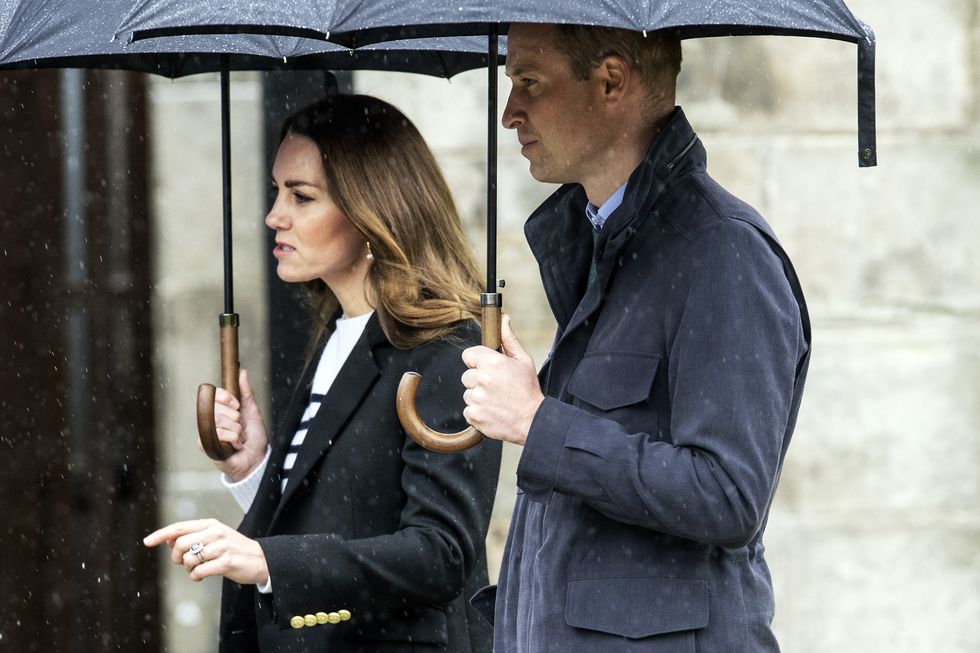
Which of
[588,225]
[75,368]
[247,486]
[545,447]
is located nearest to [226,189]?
[247,486]

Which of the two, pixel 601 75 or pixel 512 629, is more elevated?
pixel 601 75

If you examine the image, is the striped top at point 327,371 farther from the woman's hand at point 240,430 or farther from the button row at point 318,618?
the button row at point 318,618

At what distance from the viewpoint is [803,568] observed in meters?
5.09

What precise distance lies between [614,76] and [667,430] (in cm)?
66

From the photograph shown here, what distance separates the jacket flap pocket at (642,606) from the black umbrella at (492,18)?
41 cm

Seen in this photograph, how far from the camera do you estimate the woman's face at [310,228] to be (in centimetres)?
354

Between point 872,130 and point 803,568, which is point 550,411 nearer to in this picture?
point 872,130

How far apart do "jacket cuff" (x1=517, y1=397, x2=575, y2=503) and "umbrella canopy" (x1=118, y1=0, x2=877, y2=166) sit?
2.13 ft

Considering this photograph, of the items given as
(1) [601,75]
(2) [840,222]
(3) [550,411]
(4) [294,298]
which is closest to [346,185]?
(1) [601,75]

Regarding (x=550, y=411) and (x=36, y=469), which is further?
(x=36, y=469)

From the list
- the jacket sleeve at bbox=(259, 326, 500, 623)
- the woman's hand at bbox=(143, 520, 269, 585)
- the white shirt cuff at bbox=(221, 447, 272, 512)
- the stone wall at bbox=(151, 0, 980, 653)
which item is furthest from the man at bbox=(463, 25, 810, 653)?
the stone wall at bbox=(151, 0, 980, 653)

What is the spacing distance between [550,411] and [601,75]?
641 mm

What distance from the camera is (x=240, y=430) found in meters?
3.72

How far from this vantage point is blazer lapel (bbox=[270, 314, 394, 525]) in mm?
3350
